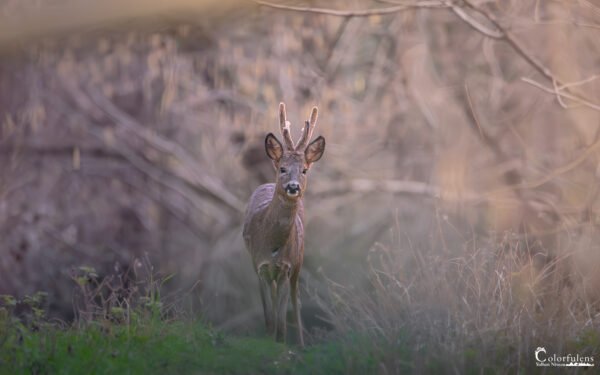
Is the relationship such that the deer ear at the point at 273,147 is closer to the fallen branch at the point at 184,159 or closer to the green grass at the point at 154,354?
the green grass at the point at 154,354

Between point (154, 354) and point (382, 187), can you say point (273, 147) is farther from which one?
point (382, 187)

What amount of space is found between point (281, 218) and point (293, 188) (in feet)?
1.86

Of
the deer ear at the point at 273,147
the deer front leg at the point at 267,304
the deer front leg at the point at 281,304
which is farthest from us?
the deer front leg at the point at 267,304

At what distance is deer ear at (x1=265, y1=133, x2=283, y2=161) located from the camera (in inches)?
376

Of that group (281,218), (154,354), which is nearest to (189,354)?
(154,354)

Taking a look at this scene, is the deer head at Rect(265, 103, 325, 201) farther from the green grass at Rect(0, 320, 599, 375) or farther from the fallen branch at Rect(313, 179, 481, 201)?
the fallen branch at Rect(313, 179, 481, 201)

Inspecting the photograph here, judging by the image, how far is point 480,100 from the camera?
15.8 metres

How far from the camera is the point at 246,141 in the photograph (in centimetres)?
1445

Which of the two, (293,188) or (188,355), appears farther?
(293,188)

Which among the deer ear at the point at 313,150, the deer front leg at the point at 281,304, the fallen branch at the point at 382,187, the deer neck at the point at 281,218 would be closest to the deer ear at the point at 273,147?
the deer ear at the point at 313,150

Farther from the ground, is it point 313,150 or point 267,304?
point 313,150

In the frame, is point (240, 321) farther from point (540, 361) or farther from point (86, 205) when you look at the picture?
point (540, 361)

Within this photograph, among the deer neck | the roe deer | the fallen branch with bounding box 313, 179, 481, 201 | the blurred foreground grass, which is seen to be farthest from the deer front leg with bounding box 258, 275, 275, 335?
the fallen branch with bounding box 313, 179, 481, 201

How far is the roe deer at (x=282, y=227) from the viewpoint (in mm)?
9461
